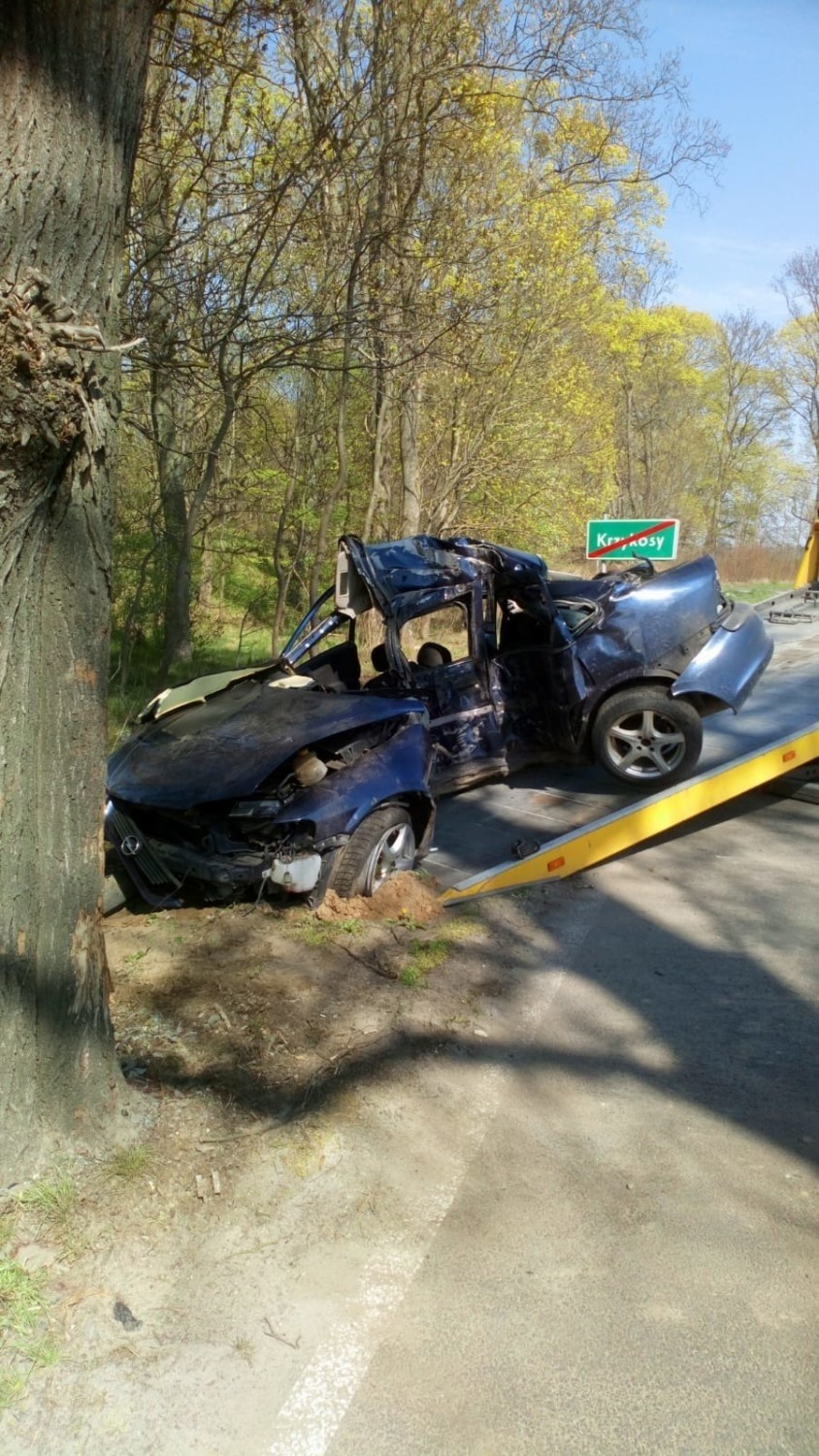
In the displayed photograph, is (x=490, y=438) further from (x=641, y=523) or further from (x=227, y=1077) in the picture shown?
(x=227, y=1077)

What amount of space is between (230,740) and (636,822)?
102 inches

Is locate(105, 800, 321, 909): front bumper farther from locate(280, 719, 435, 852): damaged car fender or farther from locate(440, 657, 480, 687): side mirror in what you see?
locate(440, 657, 480, 687): side mirror

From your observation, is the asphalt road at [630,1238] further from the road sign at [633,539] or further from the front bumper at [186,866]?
the road sign at [633,539]

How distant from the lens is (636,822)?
19.9ft

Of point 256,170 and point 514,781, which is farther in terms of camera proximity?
point 256,170

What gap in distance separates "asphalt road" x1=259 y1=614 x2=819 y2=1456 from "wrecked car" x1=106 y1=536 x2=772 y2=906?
1.25 m

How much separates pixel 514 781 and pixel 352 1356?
5.50 m

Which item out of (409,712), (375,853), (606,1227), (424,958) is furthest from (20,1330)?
(409,712)

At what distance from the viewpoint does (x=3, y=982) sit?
2633 mm

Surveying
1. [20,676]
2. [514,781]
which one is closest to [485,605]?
[514,781]

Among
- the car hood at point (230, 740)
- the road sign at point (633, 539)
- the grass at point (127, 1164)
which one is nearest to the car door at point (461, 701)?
the car hood at point (230, 740)

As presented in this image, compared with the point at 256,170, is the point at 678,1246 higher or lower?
lower

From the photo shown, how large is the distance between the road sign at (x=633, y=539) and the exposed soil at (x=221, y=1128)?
882cm

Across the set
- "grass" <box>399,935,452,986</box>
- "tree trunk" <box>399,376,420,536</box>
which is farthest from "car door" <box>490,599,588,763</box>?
"tree trunk" <box>399,376,420,536</box>
